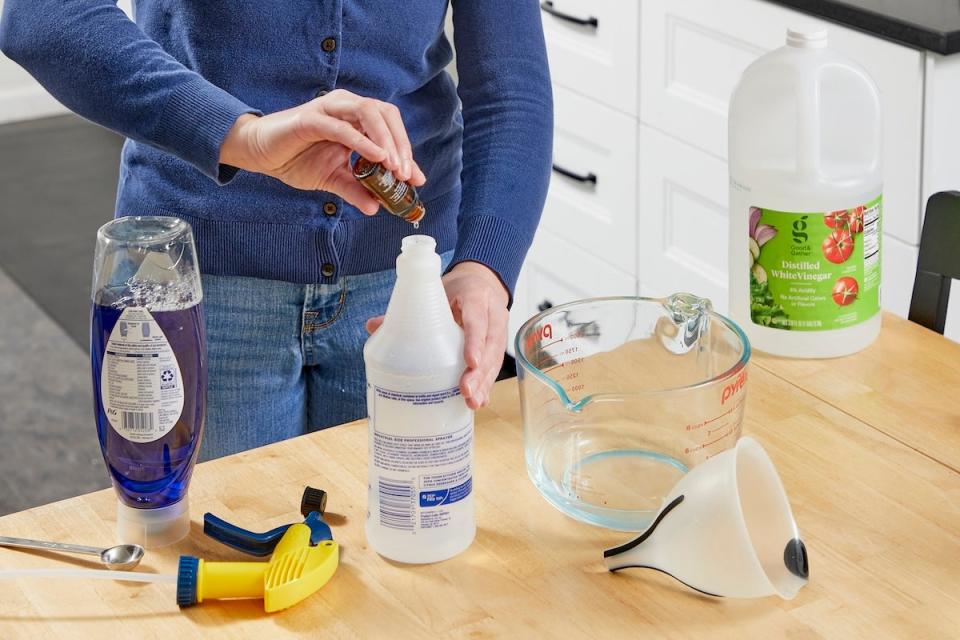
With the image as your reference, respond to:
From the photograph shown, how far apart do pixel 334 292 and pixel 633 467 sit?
0.39 m

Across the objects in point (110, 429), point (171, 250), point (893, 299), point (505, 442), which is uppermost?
point (171, 250)

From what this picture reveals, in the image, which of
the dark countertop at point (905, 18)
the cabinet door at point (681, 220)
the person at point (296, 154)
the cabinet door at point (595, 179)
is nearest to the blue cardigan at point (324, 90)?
the person at point (296, 154)

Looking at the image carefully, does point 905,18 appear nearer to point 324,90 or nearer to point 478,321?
point 324,90

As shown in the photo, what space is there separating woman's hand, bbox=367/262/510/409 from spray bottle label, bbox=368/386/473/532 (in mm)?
16

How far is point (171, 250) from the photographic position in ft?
3.02

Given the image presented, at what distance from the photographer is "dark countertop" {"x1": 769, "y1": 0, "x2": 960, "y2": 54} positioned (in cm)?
168

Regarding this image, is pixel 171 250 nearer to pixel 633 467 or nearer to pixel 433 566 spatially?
pixel 433 566

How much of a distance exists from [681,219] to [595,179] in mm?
239

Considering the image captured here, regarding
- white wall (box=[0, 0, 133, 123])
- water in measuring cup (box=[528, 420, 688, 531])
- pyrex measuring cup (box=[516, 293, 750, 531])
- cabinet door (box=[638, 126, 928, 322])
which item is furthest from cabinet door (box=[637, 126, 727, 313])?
white wall (box=[0, 0, 133, 123])

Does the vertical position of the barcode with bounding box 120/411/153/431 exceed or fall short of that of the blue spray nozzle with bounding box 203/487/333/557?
it exceeds it

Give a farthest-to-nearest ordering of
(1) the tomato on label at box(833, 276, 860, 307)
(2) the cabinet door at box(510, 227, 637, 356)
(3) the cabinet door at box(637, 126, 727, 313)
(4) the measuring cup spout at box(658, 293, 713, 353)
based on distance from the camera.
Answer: (2) the cabinet door at box(510, 227, 637, 356) < (3) the cabinet door at box(637, 126, 727, 313) < (1) the tomato on label at box(833, 276, 860, 307) < (4) the measuring cup spout at box(658, 293, 713, 353)

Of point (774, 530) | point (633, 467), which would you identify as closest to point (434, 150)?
point (633, 467)

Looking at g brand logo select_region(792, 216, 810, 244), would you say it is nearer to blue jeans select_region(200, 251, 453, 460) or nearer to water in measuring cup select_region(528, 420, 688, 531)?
water in measuring cup select_region(528, 420, 688, 531)

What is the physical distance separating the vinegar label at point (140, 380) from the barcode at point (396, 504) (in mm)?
160
